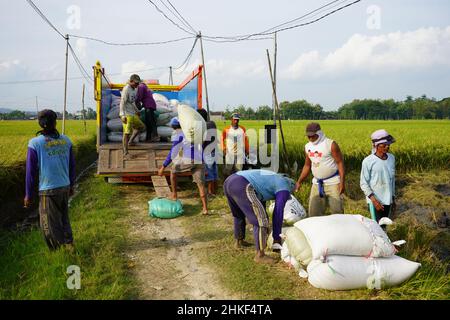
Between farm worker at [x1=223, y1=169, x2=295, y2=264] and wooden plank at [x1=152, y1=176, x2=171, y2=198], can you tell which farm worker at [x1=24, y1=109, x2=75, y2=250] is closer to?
farm worker at [x1=223, y1=169, x2=295, y2=264]

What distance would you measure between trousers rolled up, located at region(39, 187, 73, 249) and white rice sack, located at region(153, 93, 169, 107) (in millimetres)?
4897

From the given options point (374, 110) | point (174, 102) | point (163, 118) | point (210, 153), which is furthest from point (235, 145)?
point (374, 110)

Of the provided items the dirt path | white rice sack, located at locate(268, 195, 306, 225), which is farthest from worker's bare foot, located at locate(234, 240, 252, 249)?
white rice sack, located at locate(268, 195, 306, 225)

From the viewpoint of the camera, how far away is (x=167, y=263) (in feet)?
13.1

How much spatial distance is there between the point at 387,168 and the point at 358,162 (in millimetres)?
5377

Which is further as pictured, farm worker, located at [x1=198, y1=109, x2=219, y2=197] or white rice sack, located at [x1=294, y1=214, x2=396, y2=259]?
farm worker, located at [x1=198, y1=109, x2=219, y2=197]

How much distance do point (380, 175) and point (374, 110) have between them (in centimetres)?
Result: 8081

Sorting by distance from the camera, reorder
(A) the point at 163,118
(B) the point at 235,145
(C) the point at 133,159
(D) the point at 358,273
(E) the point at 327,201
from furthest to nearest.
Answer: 1. (A) the point at 163,118
2. (C) the point at 133,159
3. (B) the point at 235,145
4. (E) the point at 327,201
5. (D) the point at 358,273

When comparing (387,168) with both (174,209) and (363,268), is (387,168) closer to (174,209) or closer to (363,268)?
(363,268)

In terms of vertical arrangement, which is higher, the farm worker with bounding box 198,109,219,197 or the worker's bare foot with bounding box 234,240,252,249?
the farm worker with bounding box 198,109,219,197

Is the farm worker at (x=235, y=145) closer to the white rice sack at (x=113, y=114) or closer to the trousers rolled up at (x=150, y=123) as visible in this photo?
the trousers rolled up at (x=150, y=123)

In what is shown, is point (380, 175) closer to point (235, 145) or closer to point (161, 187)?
point (235, 145)

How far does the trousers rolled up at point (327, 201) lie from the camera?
4387 mm

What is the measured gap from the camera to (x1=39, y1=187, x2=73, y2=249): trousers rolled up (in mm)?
3846
